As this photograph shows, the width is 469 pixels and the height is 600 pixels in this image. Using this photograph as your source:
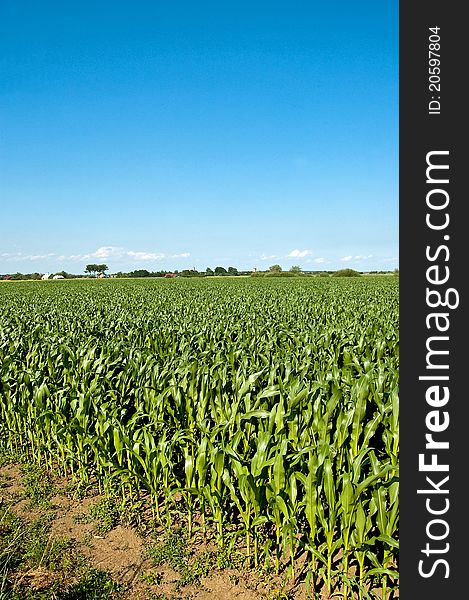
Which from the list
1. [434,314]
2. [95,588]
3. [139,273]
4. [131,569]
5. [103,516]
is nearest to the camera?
[434,314]

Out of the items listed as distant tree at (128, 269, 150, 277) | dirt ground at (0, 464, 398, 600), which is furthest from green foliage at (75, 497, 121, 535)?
distant tree at (128, 269, 150, 277)

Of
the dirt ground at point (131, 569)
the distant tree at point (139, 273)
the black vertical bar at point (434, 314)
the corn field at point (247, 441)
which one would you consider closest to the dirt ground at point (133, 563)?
the dirt ground at point (131, 569)

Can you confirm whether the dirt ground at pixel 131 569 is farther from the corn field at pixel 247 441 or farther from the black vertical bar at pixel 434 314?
the black vertical bar at pixel 434 314

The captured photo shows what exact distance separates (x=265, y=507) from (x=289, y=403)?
109 centimetres

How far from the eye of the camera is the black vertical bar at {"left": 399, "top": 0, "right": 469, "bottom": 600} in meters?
2.42

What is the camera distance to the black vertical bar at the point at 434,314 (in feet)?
7.93

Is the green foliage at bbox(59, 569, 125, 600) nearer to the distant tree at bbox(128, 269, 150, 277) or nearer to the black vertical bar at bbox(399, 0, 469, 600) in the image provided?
the black vertical bar at bbox(399, 0, 469, 600)

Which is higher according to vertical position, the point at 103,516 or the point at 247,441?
the point at 247,441

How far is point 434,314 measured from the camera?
2.48 metres

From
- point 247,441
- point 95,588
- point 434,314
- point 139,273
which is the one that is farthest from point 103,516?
point 139,273

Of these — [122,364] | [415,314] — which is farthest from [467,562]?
[122,364]

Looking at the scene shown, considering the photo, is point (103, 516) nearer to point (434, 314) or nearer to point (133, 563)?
point (133, 563)

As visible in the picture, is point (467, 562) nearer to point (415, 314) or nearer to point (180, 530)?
point (415, 314)

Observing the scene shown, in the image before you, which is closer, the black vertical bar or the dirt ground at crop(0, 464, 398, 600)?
the black vertical bar
